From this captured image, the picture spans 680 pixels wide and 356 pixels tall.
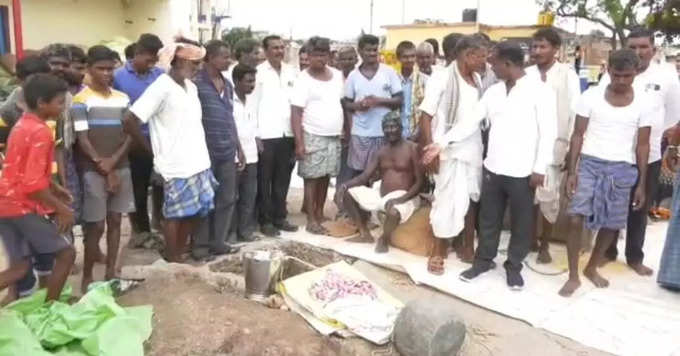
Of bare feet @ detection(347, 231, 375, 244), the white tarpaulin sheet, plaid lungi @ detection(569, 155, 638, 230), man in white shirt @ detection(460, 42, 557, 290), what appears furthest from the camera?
bare feet @ detection(347, 231, 375, 244)

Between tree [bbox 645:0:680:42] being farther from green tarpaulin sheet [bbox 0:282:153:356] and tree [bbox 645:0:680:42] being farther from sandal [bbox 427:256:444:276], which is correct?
green tarpaulin sheet [bbox 0:282:153:356]

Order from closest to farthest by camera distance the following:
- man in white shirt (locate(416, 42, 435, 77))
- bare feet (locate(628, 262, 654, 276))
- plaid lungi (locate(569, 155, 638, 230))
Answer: plaid lungi (locate(569, 155, 638, 230)), bare feet (locate(628, 262, 654, 276)), man in white shirt (locate(416, 42, 435, 77))

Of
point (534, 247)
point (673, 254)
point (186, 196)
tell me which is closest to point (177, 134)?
point (186, 196)

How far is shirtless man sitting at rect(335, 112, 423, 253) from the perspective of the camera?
5.57 metres

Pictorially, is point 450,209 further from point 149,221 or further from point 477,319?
point 149,221

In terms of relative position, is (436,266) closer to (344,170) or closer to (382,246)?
(382,246)

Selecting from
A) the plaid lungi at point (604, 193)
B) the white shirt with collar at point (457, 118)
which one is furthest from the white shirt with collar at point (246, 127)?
the plaid lungi at point (604, 193)

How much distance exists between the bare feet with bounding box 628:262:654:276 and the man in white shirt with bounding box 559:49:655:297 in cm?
55

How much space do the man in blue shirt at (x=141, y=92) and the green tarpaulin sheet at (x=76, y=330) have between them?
182cm

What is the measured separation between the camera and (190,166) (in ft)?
15.3

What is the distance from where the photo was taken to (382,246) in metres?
5.63

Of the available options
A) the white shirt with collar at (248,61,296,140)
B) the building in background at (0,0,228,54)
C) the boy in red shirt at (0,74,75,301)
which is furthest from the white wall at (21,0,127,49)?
the boy in red shirt at (0,74,75,301)

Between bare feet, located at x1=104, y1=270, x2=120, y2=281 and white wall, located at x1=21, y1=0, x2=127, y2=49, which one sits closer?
bare feet, located at x1=104, y1=270, x2=120, y2=281

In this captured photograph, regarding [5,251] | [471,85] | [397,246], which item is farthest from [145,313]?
[471,85]
